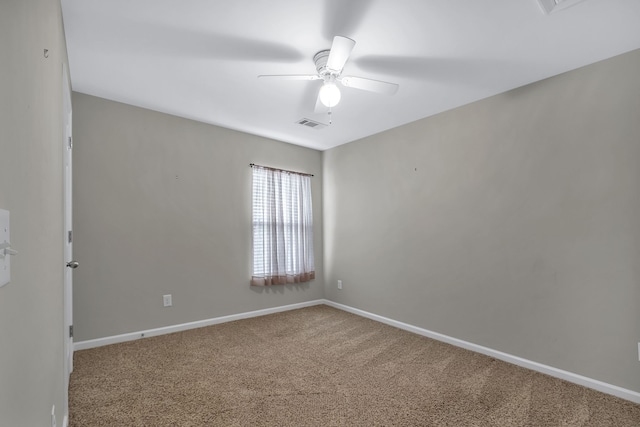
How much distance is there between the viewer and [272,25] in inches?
78.4

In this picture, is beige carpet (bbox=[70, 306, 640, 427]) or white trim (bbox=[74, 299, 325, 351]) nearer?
beige carpet (bbox=[70, 306, 640, 427])

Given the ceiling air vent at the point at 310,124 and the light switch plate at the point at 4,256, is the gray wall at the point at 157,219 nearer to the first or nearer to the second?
the ceiling air vent at the point at 310,124

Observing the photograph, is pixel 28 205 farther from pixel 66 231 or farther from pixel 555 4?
pixel 555 4

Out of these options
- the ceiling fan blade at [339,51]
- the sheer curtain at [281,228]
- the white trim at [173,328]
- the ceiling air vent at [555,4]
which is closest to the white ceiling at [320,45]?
the ceiling air vent at [555,4]

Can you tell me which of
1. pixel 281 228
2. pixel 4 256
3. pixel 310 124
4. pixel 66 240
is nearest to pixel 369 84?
pixel 310 124

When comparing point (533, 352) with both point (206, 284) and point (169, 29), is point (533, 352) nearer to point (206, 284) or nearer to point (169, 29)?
point (206, 284)

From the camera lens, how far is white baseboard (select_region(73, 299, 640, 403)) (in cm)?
232

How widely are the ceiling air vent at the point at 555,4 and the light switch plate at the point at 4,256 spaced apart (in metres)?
2.42

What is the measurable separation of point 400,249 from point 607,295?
1834 millimetres

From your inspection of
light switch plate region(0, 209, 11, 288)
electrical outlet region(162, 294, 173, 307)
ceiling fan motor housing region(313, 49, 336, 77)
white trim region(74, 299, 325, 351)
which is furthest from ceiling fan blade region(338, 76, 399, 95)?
white trim region(74, 299, 325, 351)

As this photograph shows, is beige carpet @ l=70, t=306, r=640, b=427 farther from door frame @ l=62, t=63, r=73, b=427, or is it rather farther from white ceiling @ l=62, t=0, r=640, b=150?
white ceiling @ l=62, t=0, r=640, b=150

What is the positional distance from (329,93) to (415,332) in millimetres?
2643

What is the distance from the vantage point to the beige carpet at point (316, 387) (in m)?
1.98

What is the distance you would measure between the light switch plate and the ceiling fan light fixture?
6.27 feet
